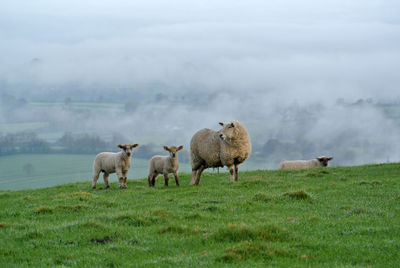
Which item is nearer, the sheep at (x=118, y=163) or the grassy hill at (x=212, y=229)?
the grassy hill at (x=212, y=229)

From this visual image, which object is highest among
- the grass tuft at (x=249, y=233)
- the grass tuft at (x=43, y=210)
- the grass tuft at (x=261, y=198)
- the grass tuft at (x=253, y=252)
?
the grass tuft at (x=261, y=198)

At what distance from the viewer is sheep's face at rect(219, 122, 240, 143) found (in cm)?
2120

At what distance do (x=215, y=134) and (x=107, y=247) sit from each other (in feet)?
41.9

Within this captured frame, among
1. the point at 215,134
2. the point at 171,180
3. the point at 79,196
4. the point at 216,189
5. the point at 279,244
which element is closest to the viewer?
the point at 279,244

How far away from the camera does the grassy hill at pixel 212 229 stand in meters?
9.22

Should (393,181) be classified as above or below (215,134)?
below

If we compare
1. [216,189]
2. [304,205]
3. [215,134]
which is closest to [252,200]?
[304,205]

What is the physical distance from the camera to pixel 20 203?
1750 centimetres

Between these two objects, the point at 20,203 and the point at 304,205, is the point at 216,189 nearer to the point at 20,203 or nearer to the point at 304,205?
the point at 304,205

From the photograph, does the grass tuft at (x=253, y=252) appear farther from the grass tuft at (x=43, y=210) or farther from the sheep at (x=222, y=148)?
the sheep at (x=222, y=148)

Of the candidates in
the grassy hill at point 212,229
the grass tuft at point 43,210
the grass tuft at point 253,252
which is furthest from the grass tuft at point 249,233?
the grass tuft at point 43,210

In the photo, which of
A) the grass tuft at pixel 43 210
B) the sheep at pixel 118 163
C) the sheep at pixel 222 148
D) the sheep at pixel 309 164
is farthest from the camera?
the sheep at pixel 309 164

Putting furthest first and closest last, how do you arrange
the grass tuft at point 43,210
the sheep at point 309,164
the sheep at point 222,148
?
the sheep at point 309,164
the sheep at point 222,148
the grass tuft at point 43,210

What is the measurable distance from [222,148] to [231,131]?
32.7 inches
